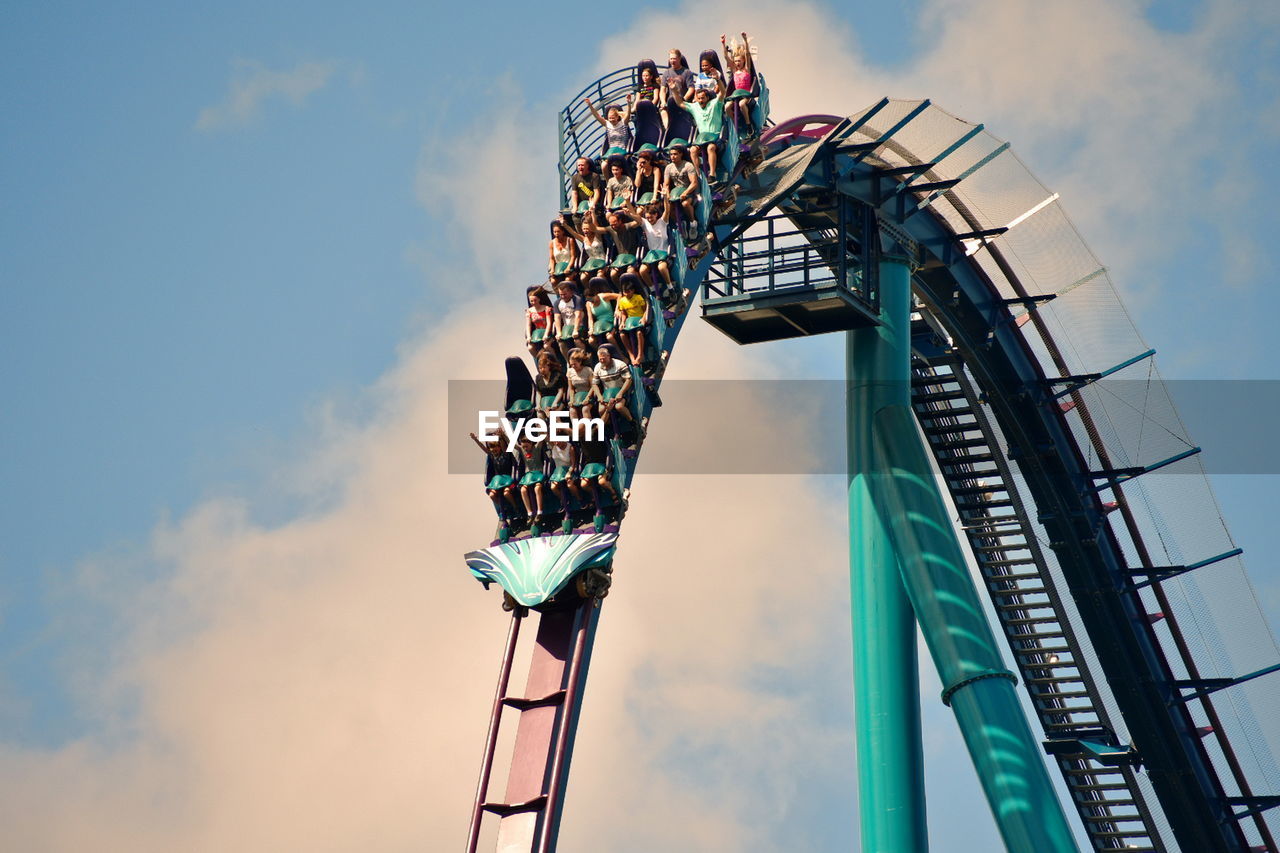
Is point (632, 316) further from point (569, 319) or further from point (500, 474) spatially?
point (500, 474)

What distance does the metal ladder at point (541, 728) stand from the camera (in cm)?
1630

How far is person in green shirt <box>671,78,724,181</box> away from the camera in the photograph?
20094 millimetres

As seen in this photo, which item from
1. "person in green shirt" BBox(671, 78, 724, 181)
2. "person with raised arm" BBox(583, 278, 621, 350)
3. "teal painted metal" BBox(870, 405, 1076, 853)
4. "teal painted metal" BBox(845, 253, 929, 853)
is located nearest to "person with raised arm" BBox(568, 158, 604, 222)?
"person in green shirt" BBox(671, 78, 724, 181)

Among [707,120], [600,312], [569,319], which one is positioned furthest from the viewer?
[707,120]

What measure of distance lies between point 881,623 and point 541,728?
5.85 m

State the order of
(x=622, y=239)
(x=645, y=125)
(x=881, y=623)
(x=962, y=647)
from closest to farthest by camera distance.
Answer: (x=622, y=239), (x=645, y=125), (x=962, y=647), (x=881, y=623)

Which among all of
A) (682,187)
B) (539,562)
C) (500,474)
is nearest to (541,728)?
(539,562)

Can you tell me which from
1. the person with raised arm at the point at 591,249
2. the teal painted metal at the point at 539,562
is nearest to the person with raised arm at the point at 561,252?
the person with raised arm at the point at 591,249

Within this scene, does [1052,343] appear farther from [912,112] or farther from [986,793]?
[986,793]

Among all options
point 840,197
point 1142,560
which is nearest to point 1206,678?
point 1142,560

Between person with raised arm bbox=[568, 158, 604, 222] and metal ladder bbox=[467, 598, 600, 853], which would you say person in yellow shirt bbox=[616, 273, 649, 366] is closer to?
person with raised arm bbox=[568, 158, 604, 222]

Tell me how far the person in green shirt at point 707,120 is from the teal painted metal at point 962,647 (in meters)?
3.70

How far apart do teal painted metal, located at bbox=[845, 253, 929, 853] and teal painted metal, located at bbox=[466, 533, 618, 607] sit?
481 centimetres

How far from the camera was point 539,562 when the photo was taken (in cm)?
1761
